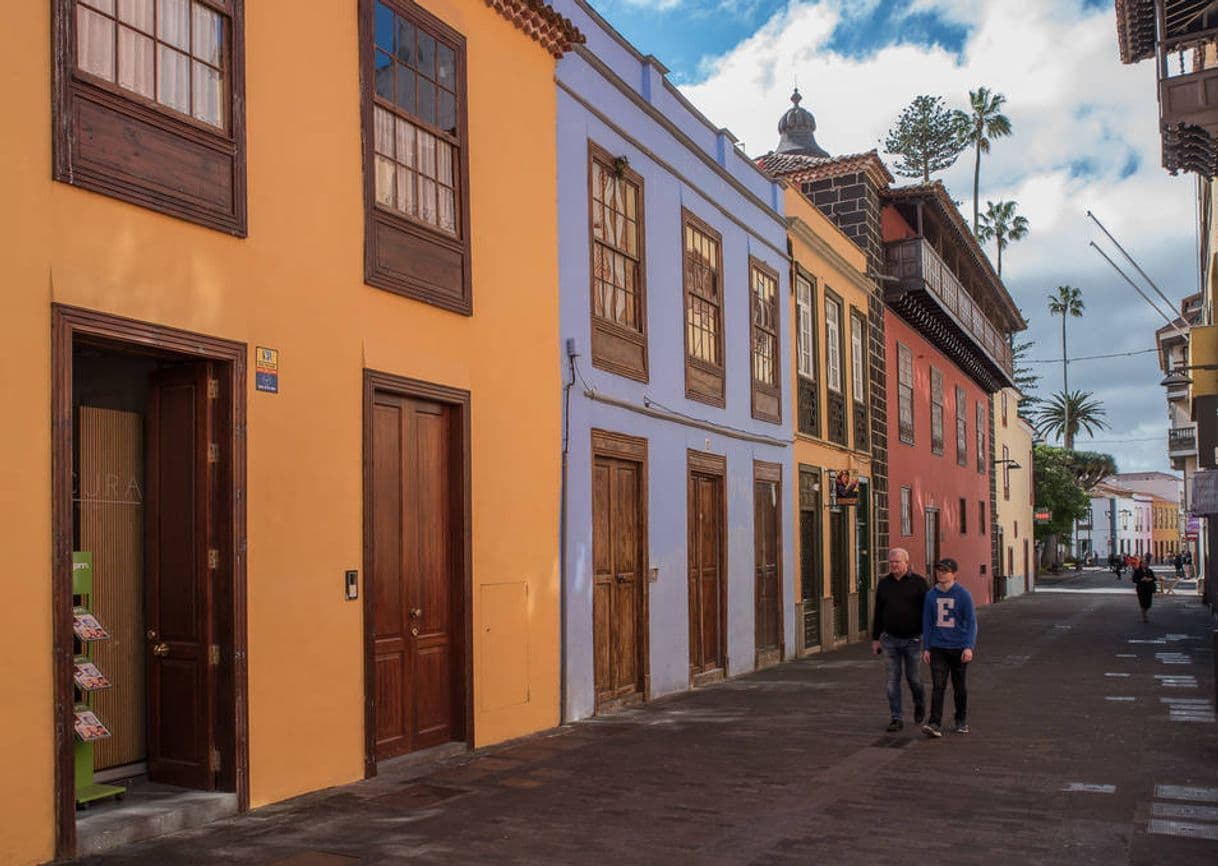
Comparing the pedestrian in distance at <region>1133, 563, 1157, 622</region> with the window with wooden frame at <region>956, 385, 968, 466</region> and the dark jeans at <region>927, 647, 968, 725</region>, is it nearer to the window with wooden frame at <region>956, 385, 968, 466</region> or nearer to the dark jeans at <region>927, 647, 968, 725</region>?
the window with wooden frame at <region>956, 385, 968, 466</region>

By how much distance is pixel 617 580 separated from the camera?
12852mm

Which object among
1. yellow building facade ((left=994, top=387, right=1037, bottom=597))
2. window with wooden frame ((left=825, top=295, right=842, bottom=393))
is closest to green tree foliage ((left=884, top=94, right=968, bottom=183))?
yellow building facade ((left=994, top=387, right=1037, bottom=597))

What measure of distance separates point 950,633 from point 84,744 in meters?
7.35

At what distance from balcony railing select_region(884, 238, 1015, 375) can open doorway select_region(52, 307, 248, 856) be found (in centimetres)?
1941

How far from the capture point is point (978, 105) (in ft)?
176

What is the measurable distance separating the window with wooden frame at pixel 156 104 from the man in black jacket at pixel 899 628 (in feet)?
22.1

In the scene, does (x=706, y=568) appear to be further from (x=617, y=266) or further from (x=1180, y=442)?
(x=1180, y=442)

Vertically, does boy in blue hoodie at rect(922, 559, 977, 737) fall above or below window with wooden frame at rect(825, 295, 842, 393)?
below

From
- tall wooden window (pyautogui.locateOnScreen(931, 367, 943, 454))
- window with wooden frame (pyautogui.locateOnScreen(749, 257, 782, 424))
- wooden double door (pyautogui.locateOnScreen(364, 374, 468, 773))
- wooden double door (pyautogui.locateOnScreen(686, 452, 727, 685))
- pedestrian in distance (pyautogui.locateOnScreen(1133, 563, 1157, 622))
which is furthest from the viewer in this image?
tall wooden window (pyautogui.locateOnScreen(931, 367, 943, 454))

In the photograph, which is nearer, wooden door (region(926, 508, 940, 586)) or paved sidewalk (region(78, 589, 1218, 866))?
paved sidewalk (region(78, 589, 1218, 866))

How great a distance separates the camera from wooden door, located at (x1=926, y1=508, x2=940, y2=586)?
2883 centimetres

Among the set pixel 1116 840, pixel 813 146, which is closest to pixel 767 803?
pixel 1116 840

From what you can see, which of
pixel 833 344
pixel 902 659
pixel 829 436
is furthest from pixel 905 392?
pixel 902 659

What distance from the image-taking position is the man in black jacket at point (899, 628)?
11336 mm
